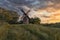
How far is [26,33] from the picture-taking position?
13.3m

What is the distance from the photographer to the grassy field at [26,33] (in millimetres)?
12836

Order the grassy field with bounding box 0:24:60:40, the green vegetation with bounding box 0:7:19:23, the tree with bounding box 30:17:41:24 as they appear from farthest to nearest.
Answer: the green vegetation with bounding box 0:7:19:23 → the tree with bounding box 30:17:41:24 → the grassy field with bounding box 0:24:60:40

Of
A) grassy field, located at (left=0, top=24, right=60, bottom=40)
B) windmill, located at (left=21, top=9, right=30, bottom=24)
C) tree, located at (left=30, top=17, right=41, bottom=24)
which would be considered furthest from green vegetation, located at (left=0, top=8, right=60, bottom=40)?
windmill, located at (left=21, top=9, right=30, bottom=24)

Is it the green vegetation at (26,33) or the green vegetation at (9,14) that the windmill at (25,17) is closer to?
the green vegetation at (9,14)

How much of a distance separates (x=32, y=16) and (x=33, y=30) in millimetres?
9722

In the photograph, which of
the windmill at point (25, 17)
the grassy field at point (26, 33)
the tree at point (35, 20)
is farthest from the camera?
→ the windmill at point (25, 17)

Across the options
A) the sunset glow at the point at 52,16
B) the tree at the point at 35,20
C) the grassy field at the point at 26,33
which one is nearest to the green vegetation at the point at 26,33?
the grassy field at the point at 26,33

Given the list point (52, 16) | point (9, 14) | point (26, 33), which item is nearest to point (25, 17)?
point (9, 14)

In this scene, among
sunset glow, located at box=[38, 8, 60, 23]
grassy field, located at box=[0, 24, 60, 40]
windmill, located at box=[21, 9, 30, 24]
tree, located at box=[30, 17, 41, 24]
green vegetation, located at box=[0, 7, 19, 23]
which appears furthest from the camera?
windmill, located at box=[21, 9, 30, 24]

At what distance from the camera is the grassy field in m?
12.8

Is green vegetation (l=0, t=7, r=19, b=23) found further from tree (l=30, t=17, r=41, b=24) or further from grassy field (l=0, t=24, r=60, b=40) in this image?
grassy field (l=0, t=24, r=60, b=40)

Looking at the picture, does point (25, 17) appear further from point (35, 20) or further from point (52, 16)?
point (52, 16)

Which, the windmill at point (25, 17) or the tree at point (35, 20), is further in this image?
the windmill at point (25, 17)

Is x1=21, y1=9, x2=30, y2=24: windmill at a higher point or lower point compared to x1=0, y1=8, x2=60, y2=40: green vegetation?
higher
